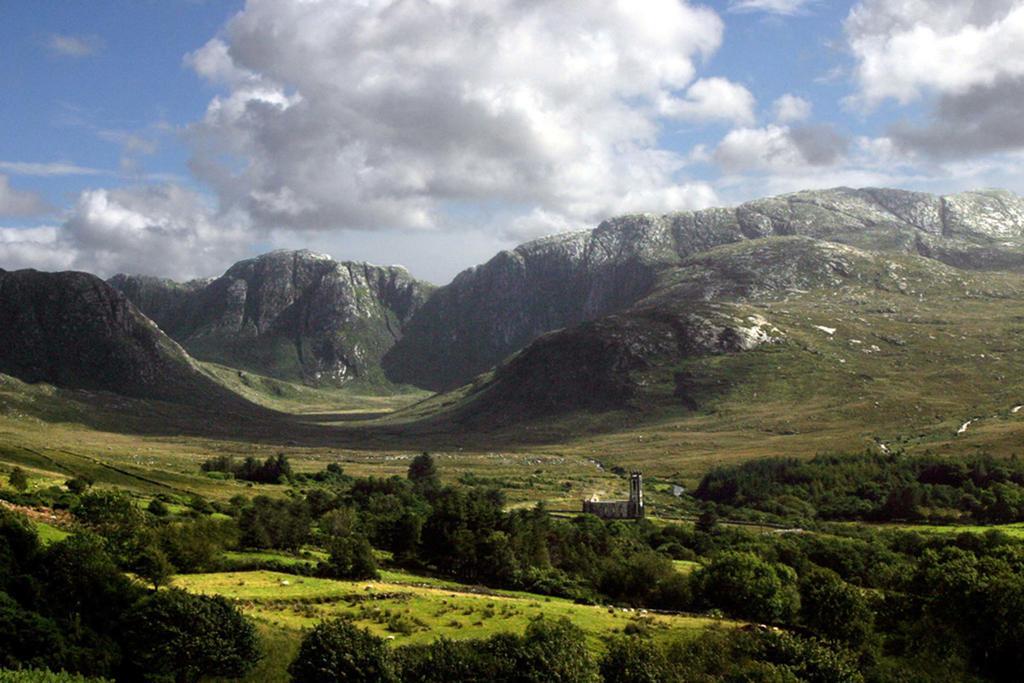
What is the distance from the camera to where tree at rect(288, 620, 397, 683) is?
5166cm

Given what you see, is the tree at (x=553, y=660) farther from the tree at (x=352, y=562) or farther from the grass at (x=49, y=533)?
the grass at (x=49, y=533)

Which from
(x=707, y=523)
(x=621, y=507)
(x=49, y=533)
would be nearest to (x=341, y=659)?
(x=49, y=533)

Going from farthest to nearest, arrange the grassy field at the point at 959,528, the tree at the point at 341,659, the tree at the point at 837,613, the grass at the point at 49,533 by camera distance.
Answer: the grassy field at the point at 959,528 < the grass at the point at 49,533 < the tree at the point at 837,613 < the tree at the point at 341,659

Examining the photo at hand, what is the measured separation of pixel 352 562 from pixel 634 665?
110 ft

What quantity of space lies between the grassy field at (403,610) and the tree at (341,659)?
4.65 metres

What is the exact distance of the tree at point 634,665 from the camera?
52.9 m

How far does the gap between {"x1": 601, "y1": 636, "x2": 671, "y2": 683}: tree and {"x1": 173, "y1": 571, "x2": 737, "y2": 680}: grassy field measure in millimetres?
6455

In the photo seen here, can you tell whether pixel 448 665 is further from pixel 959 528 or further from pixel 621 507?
pixel 959 528

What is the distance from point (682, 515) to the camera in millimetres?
145375

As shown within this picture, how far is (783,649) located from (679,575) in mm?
28898

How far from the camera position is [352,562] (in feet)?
261

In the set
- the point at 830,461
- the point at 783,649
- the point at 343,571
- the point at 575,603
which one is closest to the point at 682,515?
the point at 830,461

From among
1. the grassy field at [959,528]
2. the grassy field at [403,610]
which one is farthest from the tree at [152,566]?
the grassy field at [959,528]

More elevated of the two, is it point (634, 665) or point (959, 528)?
point (634, 665)
